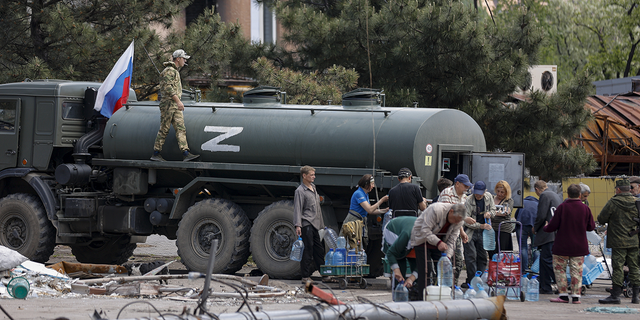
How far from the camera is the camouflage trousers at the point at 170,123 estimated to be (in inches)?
512

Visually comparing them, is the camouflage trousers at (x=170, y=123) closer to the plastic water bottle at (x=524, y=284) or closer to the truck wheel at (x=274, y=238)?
the truck wheel at (x=274, y=238)

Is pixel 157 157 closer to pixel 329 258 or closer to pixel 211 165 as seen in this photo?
pixel 211 165

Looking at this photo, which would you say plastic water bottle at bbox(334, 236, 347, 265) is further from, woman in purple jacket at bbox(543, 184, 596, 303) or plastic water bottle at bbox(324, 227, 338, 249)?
woman in purple jacket at bbox(543, 184, 596, 303)

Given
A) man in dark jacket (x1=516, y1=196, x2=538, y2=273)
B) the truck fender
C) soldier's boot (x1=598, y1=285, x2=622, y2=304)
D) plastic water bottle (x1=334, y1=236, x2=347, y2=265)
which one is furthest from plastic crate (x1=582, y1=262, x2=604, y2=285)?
the truck fender

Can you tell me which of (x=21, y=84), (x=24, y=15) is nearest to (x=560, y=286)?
(x=21, y=84)

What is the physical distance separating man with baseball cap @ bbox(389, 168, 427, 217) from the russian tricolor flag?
567cm

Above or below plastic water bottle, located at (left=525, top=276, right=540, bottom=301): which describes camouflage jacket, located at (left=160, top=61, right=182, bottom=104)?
above

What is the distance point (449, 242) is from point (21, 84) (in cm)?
914

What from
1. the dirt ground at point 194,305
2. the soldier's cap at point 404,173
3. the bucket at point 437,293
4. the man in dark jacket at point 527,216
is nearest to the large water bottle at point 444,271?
the bucket at point 437,293

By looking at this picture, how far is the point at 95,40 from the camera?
57.6 feet

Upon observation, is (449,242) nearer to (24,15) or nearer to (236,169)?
(236,169)

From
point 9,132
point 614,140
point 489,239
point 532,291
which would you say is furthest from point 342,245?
point 614,140

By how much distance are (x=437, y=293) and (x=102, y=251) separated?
8.97 meters

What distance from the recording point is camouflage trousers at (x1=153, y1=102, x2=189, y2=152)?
1301 cm
